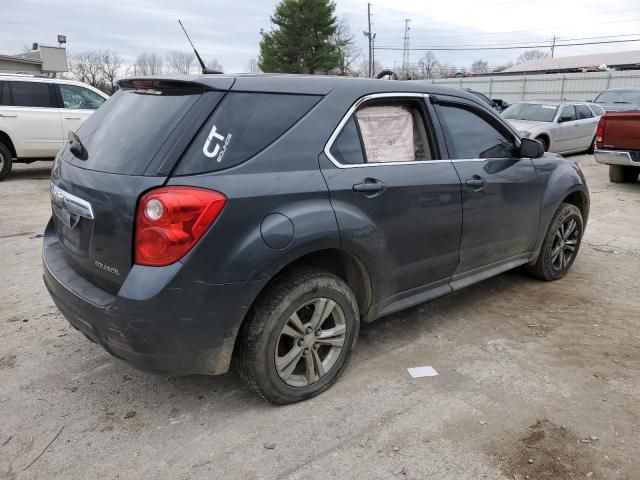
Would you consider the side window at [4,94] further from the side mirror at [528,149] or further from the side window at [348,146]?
the side mirror at [528,149]

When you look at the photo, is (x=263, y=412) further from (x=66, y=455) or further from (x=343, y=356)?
(x=66, y=455)

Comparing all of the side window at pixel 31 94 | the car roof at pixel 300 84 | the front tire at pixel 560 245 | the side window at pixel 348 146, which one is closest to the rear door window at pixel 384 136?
the side window at pixel 348 146

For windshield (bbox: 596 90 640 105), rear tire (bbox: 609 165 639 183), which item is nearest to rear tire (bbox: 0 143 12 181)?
rear tire (bbox: 609 165 639 183)

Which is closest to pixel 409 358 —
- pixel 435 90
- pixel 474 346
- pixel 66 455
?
pixel 474 346

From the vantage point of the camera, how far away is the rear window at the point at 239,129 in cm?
242

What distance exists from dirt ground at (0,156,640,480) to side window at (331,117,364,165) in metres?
1.32

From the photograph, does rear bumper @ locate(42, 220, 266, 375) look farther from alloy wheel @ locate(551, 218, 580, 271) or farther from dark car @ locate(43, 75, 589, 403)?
alloy wheel @ locate(551, 218, 580, 271)

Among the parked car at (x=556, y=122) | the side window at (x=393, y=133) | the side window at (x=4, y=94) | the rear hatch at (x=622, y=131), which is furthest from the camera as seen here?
the parked car at (x=556, y=122)

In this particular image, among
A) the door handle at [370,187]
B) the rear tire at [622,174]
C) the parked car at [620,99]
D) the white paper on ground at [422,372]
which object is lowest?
the white paper on ground at [422,372]

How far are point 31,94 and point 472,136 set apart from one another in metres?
8.88

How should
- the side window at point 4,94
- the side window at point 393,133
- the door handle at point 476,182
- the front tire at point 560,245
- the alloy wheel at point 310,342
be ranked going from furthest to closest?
1. the side window at point 4,94
2. the front tire at point 560,245
3. the door handle at point 476,182
4. the side window at point 393,133
5. the alloy wheel at point 310,342

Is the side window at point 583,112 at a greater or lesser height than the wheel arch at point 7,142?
greater

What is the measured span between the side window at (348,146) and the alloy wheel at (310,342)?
2.61 feet

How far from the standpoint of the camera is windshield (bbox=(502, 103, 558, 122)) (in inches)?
520
